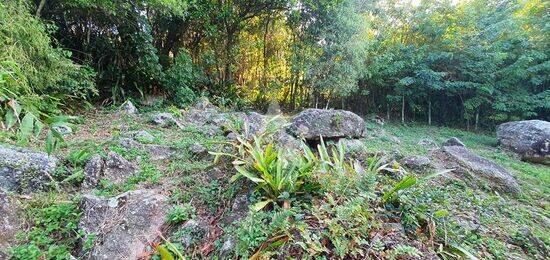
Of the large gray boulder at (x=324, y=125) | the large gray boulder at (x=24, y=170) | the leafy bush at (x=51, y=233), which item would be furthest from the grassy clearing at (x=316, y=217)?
the large gray boulder at (x=324, y=125)

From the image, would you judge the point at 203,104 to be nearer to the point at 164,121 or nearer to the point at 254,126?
the point at 164,121

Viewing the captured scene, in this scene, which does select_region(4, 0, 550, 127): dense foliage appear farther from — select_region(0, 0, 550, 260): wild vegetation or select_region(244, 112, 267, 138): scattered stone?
select_region(244, 112, 267, 138): scattered stone

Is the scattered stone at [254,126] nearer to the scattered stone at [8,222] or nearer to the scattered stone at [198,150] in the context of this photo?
the scattered stone at [198,150]

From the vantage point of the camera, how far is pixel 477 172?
3.83 meters

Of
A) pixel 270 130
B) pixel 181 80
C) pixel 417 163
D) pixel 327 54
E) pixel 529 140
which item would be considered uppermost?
pixel 327 54

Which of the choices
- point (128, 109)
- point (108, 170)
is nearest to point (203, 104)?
point (128, 109)

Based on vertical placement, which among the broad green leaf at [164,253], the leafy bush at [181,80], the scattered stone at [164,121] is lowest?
the broad green leaf at [164,253]

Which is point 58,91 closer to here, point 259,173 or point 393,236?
point 259,173

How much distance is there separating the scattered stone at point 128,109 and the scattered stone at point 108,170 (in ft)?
10.1

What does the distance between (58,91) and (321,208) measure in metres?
5.01

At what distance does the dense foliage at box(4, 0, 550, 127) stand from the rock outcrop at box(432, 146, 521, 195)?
4560mm

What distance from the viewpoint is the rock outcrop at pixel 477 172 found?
362 cm

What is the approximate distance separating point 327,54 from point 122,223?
7.29 m

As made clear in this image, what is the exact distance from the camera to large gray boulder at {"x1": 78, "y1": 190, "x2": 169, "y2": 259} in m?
1.83
